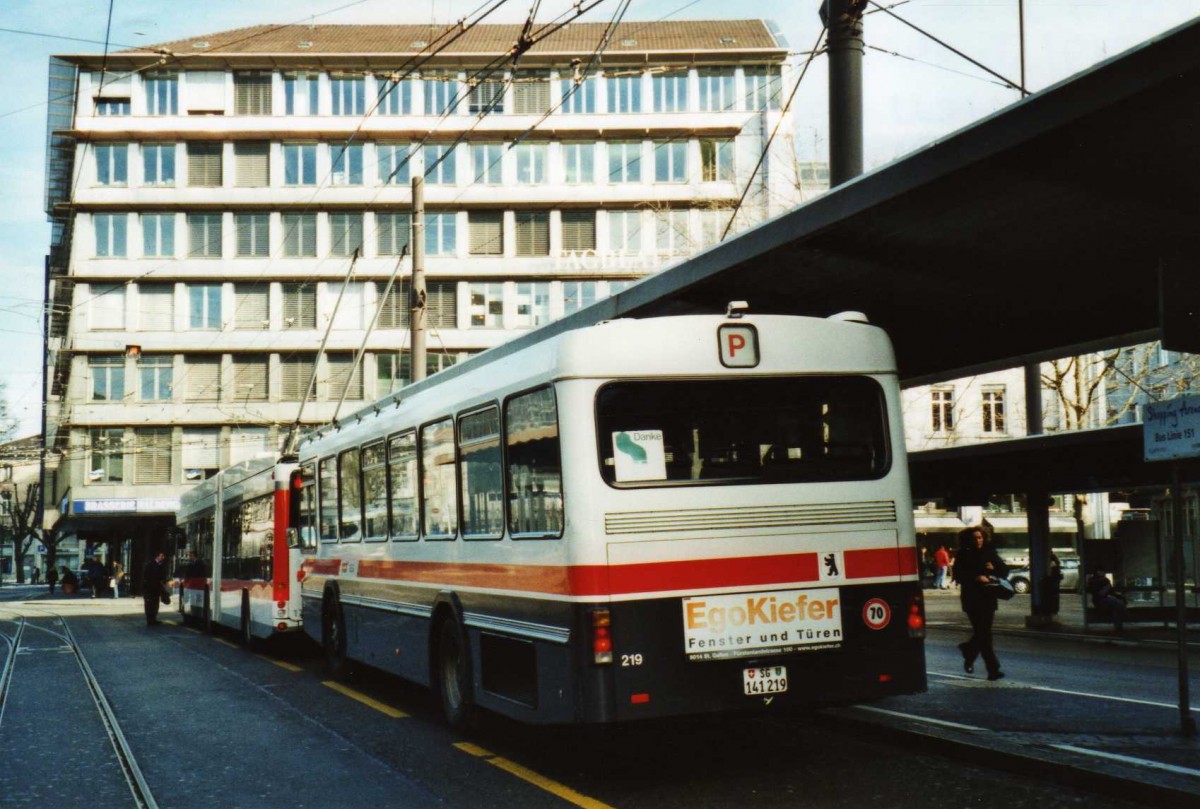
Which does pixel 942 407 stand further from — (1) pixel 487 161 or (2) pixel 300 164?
(2) pixel 300 164

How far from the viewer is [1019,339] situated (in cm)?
1545

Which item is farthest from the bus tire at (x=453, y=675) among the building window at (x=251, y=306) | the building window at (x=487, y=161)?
the building window at (x=251, y=306)

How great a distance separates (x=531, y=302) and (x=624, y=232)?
5.26 m

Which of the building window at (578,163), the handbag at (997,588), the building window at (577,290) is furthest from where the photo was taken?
the building window at (577,290)

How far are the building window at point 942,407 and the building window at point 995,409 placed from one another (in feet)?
5.08

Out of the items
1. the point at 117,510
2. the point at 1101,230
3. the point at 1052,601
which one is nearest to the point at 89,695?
the point at 1101,230

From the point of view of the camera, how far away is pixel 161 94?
200 feet

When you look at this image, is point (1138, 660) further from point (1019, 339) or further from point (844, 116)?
point (844, 116)

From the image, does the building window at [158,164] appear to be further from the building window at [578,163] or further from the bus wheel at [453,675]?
the bus wheel at [453,675]

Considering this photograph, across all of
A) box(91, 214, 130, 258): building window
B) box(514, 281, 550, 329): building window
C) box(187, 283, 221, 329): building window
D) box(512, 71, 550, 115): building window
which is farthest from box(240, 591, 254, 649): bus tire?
box(512, 71, 550, 115): building window

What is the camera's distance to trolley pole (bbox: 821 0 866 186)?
1243cm

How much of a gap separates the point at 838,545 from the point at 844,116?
17.6 ft

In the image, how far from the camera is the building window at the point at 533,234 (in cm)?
6134

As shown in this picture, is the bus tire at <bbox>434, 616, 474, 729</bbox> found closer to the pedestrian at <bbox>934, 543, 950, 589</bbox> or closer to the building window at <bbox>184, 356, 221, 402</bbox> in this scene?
the pedestrian at <bbox>934, 543, 950, 589</bbox>
